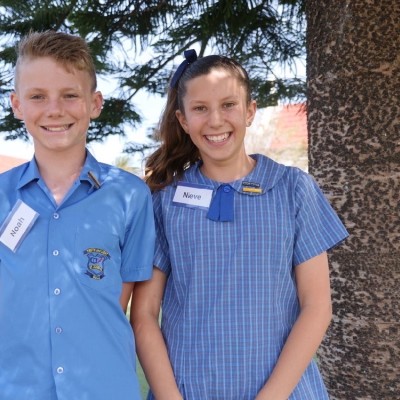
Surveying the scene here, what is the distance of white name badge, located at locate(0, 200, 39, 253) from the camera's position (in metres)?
1.74

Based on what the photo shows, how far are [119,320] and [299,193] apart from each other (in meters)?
0.62

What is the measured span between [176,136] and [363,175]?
1039mm

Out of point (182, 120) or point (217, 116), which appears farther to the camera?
point (182, 120)

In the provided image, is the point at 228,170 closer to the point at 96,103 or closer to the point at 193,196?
the point at 193,196

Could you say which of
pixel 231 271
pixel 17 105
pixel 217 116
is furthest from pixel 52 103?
pixel 231 271

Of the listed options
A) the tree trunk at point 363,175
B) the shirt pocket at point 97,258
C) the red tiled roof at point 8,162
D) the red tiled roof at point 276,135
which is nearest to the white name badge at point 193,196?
the shirt pocket at point 97,258

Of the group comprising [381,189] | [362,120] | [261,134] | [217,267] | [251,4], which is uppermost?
[261,134]

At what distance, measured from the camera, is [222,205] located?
1862 millimetres

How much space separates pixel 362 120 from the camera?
284 cm

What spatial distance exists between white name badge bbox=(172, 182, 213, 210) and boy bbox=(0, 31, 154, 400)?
10 cm

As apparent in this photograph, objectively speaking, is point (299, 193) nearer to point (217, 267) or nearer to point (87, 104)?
point (217, 267)

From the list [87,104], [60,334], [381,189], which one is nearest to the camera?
[60,334]

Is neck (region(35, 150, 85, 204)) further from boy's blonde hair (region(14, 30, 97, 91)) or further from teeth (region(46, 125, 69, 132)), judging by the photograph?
boy's blonde hair (region(14, 30, 97, 91))

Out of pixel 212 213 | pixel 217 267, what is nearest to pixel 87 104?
pixel 212 213
